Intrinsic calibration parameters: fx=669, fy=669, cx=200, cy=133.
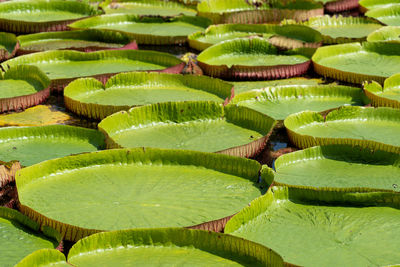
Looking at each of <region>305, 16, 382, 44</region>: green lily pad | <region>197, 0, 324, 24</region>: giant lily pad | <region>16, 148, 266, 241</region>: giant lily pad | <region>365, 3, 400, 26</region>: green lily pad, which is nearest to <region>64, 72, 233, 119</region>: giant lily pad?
<region>16, 148, 266, 241</region>: giant lily pad

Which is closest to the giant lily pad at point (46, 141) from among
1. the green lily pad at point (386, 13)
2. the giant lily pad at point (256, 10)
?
the giant lily pad at point (256, 10)

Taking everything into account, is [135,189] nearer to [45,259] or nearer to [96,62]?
[45,259]

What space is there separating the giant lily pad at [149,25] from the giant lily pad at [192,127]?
217cm

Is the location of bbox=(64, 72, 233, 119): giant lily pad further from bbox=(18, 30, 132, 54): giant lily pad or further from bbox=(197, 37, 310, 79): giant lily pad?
bbox=(18, 30, 132, 54): giant lily pad

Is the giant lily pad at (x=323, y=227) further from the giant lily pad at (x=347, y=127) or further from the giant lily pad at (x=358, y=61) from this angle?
the giant lily pad at (x=358, y=61)

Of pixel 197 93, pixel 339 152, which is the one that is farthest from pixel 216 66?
pixel 339 152

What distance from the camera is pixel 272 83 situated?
5012mm

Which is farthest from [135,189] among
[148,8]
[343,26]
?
[148,8]

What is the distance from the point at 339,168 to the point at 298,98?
1191mm

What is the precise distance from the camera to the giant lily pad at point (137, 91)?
4.44 meters

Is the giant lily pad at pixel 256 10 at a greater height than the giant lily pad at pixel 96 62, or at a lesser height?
greater

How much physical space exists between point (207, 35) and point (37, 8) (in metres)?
2.16

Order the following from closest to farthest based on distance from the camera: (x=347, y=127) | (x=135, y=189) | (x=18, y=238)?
(x=18, y=238), (x=135, y=189), (x=347, y=127)

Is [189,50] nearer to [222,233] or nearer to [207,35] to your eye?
[207,35]
